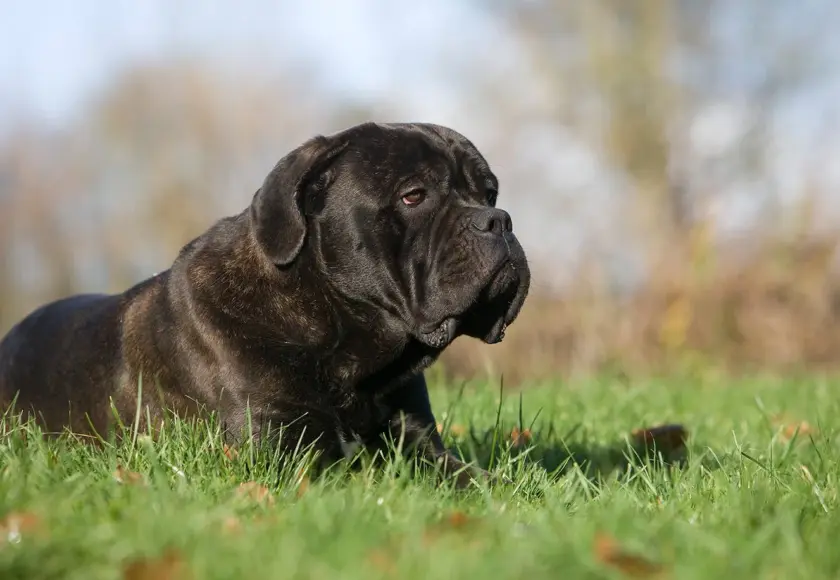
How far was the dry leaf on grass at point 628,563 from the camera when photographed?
6.69 ft

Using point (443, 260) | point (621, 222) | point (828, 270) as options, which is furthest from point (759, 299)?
point (443, 260)

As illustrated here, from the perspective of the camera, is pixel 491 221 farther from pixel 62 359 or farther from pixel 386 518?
pixel 62 359

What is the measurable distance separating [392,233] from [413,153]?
366 mm

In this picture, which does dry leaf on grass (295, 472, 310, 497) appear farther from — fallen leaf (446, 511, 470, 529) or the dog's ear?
the dog's ear

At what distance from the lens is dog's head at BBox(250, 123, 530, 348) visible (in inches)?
143

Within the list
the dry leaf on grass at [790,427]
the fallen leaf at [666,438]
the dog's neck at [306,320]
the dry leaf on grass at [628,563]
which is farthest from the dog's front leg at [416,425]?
the dry leaf on grass at [790,427]

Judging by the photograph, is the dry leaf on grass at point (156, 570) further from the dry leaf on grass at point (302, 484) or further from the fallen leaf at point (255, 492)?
the dry leaf on grass at point (302, 484)

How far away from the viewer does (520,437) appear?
4.18m

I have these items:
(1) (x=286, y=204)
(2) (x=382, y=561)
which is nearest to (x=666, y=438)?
(1) (x=286, y=204)

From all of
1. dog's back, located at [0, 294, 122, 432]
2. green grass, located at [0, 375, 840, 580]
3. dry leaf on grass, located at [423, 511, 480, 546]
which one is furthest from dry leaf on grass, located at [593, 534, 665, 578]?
dog's back, located at [0, 294, 122, 432]

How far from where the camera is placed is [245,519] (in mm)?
2451

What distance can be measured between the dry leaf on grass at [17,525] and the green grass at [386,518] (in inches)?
0.7

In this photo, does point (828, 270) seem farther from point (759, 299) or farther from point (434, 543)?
point (434, 543)

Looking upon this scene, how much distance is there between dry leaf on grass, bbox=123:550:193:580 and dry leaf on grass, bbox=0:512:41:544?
322 millimetres
